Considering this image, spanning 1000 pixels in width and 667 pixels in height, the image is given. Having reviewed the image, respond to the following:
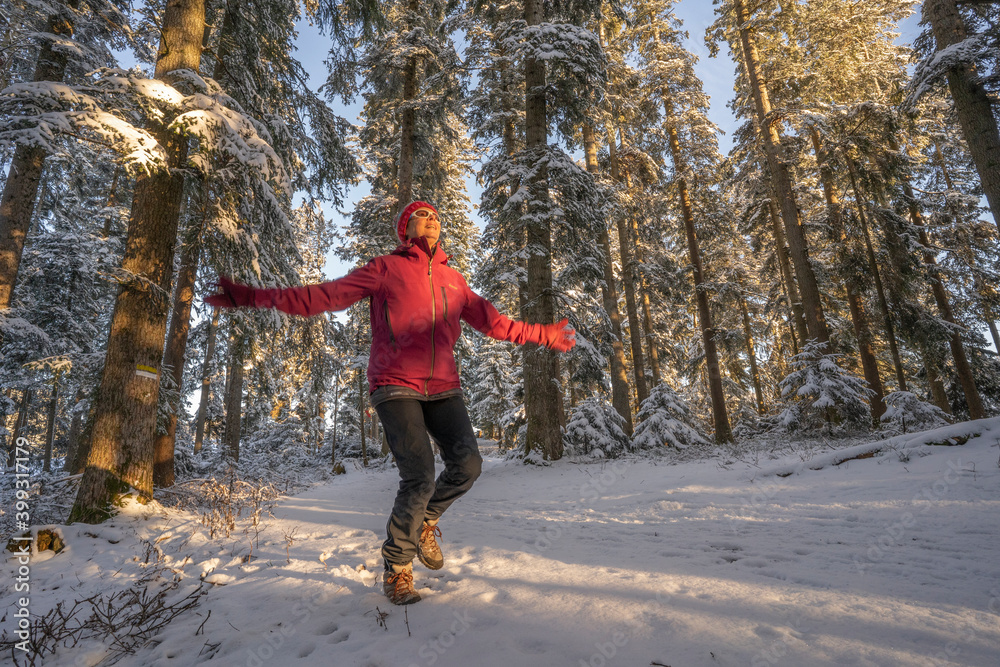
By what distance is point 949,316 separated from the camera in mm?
14047

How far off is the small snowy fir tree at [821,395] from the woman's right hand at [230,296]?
12.3m

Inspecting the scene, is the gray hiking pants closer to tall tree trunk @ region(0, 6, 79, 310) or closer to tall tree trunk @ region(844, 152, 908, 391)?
tall tree trunk @ region(0, 6, 79, 310)

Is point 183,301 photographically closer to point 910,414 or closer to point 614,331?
point 614,331

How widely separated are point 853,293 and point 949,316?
3.00 m

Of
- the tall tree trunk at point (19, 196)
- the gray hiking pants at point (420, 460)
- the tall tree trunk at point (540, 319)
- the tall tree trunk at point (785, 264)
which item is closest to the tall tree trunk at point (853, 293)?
the tall tree trunk at point (785, 264)

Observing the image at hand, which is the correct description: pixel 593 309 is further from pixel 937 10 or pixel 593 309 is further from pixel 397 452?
pixel 397 452

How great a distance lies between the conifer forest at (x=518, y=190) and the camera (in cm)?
559

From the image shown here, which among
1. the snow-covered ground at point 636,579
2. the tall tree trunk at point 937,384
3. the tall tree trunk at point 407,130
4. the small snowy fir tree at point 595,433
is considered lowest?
the snow-covered ground at point 636,579

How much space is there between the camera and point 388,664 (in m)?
1.84

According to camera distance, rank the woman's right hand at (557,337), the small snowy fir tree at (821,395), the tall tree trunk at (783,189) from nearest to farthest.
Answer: the woman's right hand at (557,337) → the small snowy fir tree at (821,395) → the tall tree trunk at (783,189)

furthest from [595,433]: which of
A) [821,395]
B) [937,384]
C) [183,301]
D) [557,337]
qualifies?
[937,384]

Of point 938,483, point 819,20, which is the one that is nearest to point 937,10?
point 819,20

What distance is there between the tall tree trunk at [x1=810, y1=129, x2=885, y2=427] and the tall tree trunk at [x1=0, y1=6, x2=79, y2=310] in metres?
20.8

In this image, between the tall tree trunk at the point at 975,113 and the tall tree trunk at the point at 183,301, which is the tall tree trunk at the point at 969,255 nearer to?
the tall tree trunk at the point at 975,113
